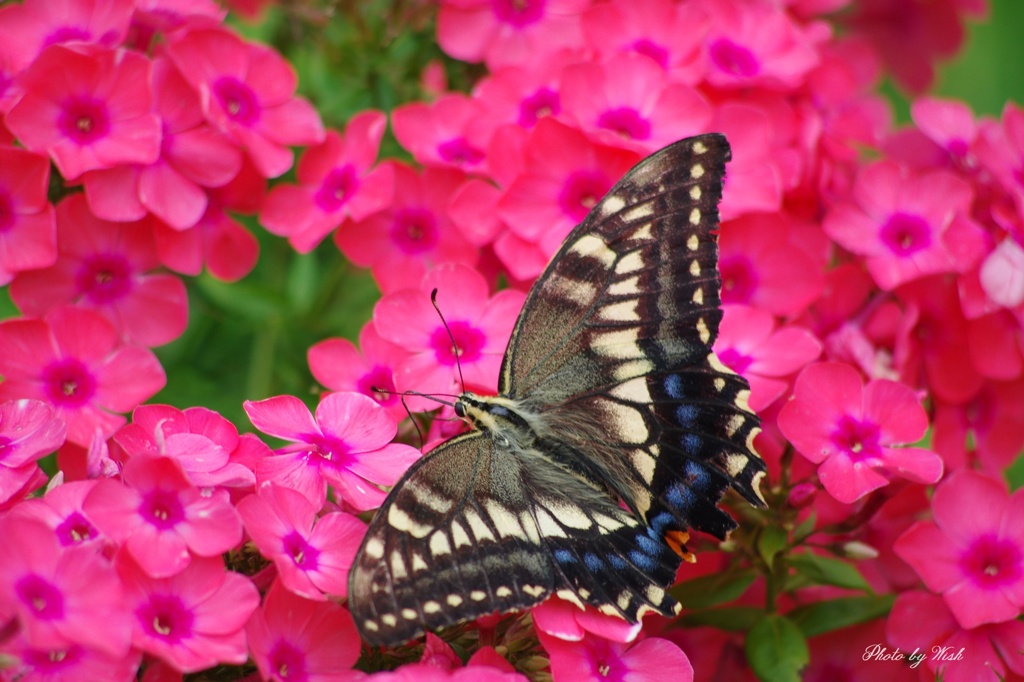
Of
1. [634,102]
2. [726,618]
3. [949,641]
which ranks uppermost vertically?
[634,102]

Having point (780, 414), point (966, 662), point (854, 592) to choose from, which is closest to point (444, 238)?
point (780, 414)

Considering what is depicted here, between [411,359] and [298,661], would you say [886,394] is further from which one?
[298,661]

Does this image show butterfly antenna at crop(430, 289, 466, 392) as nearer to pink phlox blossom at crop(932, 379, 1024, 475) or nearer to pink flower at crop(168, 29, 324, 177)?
pink flower at crop(168, 29, 324, 177)

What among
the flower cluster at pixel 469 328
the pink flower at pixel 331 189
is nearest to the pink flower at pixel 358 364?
the flower cluster at pixel 469 328

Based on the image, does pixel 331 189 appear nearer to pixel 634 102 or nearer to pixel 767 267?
pixel 634 102

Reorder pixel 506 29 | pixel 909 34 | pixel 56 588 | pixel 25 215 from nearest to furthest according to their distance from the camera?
pixel 56 588
pixel 25 215
pixel 506 29
pixel 909 34

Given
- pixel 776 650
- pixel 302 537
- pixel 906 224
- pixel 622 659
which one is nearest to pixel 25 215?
pixel 302 537
